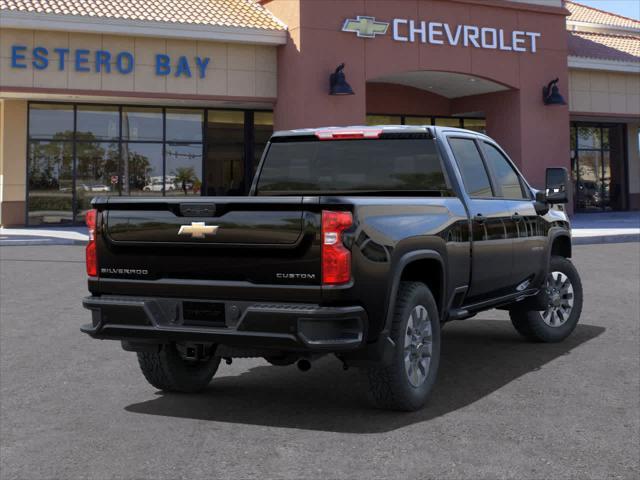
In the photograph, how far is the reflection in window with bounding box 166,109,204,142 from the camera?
29469 mm

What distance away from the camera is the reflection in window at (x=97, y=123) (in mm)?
28203

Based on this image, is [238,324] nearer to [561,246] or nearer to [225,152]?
[561,246]

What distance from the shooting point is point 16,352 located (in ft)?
25.4

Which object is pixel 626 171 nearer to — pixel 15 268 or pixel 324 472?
pixel 15 268

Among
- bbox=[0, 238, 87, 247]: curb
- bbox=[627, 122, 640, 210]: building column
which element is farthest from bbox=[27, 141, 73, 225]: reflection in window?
bbox=[627, 122, 640, 210]: building column

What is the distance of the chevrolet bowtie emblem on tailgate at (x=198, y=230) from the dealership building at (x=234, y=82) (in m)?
21.1

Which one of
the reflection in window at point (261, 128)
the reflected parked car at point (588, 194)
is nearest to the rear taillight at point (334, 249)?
the reflection in window at point (261, 128)

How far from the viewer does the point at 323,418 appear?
18.0 feet

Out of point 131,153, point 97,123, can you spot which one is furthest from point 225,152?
point 97,123

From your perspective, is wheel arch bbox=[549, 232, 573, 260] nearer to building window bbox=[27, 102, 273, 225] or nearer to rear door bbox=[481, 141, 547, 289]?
rear door bbox=[481, 141, 547, 289]

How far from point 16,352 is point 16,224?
21366mm

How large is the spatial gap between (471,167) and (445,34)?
2235 cm

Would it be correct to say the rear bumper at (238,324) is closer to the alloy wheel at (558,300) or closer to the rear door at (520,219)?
the rear door at (520,219)

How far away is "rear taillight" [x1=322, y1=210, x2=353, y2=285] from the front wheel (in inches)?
140
